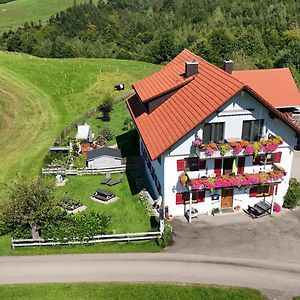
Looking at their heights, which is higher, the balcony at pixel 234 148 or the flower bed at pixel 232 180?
the balcony at pixel 234 148

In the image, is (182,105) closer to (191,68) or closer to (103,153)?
(191,68)

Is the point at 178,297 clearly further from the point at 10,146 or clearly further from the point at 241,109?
the point at 10,146

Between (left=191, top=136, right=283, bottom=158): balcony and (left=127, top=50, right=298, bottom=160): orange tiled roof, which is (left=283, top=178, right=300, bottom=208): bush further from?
(left=127, top=50, right=298, bottom=160): orange tiled roof

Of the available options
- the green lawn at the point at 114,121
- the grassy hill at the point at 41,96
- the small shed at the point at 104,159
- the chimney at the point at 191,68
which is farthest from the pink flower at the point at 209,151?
the green lawn at the point at 114,121

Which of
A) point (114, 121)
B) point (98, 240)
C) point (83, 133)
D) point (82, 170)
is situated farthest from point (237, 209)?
point (114, 121)

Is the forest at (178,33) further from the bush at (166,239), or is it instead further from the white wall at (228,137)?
the bush at (166,239)

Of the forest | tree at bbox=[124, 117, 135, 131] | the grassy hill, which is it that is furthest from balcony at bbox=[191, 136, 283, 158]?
the forest
